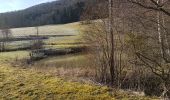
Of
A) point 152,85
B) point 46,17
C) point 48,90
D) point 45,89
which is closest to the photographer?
point 48,90

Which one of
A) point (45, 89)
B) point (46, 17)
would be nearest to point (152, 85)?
point (45, 89)

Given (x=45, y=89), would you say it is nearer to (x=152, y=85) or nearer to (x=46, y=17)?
(x=152, y=85)

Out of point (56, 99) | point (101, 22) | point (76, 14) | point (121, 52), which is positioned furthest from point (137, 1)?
point (76, 14)

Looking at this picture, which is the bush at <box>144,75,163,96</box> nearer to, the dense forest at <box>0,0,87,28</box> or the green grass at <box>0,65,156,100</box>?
the green grass at <box>0,65,156,100</box>

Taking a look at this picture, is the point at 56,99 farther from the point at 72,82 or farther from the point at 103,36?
the point at 103,36

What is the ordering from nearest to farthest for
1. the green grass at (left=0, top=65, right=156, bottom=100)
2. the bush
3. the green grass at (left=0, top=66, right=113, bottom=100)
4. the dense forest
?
the green grass at (left=0, top=65, right=156, bottom=100), the green grass at (left=0, top=66, right=113, bottom=100), the bush, the dense forest

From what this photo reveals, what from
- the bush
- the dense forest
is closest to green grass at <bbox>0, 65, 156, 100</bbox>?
the bush

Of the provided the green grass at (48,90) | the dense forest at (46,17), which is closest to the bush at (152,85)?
the green grass at (48,90)

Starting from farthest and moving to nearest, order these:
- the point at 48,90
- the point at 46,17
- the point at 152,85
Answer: the point at 46,17 < the point at 152,85 < the point at 48,90

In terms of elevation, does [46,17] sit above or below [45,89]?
above

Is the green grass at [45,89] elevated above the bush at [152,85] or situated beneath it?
elevated above

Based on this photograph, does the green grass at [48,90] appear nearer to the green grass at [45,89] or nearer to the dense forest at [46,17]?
the green grass at [45,89]

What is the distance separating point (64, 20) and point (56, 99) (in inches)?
5139

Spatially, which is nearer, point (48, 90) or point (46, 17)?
point (48, 90)
